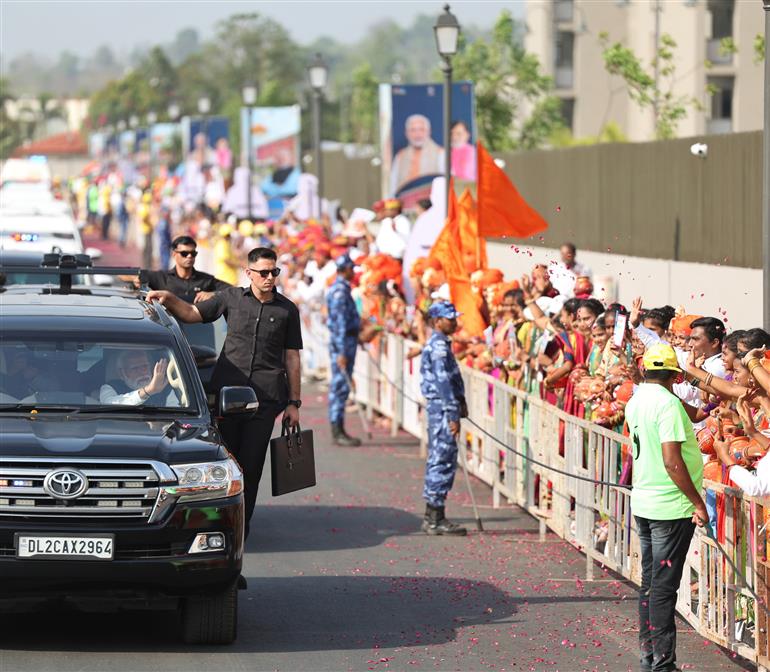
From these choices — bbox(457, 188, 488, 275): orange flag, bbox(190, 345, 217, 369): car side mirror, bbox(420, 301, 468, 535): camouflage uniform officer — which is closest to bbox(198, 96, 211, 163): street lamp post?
bbox(457, 188, 488, 275): orange flag

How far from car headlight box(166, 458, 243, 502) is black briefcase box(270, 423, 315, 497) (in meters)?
1.70

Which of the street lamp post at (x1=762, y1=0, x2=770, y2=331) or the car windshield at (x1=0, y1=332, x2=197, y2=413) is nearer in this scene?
the car windshield at (x1=0, y1=332, x2=197, y2=413)

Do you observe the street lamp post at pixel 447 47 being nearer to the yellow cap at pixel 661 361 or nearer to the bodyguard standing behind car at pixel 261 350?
the bodyguard standing behind car at pixel 261 350

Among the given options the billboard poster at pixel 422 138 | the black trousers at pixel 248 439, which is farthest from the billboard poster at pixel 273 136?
the black trousers at pixel 248 439

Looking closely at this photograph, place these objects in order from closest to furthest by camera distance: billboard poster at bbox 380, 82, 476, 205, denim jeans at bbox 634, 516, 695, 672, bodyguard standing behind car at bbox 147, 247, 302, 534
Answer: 1. denim jeans at bbox 634, 516, 695, 672
2. bodyguard standing behind car at bbox 147, 247, 302, 534
3. billboard poster at bbox 380, 82, 476, 205

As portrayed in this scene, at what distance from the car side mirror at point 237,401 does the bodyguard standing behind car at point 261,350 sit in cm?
123

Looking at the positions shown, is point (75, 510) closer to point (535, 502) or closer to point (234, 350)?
point (234, 350)

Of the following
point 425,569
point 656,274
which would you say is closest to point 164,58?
point 656,274

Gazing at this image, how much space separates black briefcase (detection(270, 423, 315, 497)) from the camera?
11.4m

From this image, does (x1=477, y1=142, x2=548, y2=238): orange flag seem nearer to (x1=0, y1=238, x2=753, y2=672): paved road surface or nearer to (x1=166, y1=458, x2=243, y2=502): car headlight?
(x1=0, y1=238, x2=753, y2=672): paved road surface

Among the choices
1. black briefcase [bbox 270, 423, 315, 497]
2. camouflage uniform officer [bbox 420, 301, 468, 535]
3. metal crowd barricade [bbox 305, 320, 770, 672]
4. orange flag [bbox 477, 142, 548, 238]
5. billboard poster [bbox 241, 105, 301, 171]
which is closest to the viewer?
metal crowd barricade [bbox 305, 320, 770, 672]

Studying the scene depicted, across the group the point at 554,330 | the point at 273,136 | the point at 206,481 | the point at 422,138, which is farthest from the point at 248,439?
the point at 273,136

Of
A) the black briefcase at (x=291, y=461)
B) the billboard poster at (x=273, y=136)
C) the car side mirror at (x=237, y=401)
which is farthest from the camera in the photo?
the billboard poster at (x=273, y=136)

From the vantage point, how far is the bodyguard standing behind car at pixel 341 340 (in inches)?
762
